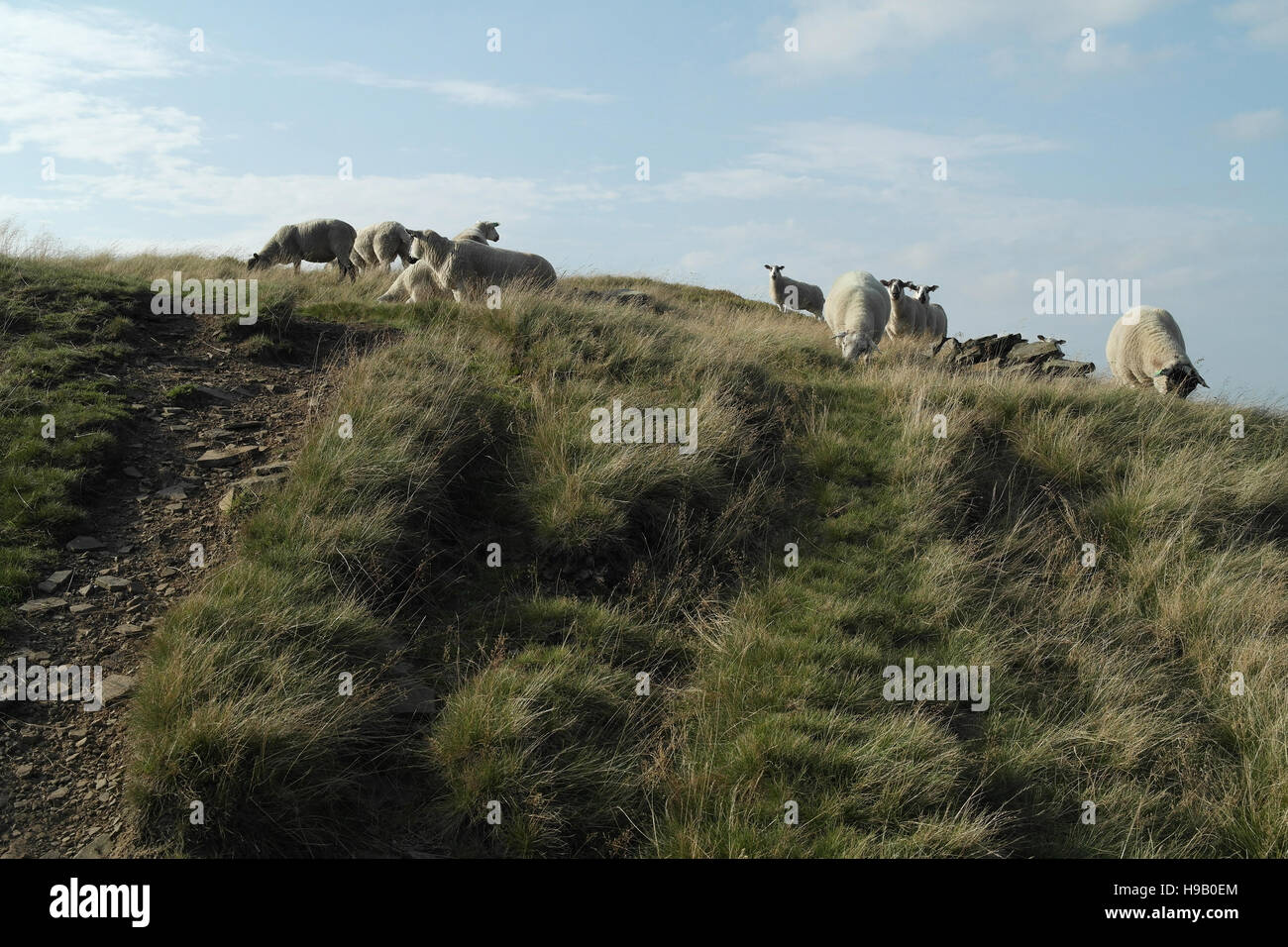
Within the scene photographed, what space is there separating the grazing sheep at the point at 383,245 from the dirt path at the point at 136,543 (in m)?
7.76

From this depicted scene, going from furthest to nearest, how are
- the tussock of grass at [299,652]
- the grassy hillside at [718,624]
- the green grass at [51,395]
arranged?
the green grass at [51,395] < the grassy hillside at [718,624] < the tussock of grass at [299,652]

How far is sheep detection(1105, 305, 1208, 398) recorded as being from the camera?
13531 mm

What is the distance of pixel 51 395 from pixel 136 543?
266 centimetres

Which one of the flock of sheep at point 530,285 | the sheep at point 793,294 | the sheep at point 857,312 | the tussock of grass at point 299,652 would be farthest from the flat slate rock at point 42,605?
the sheep at point 793,294

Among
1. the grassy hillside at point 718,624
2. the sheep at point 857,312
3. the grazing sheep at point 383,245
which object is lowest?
the grassy hillside at point 718,624

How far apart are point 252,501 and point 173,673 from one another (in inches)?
94.6

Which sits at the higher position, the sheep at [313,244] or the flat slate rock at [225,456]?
the sheep at [313,244]

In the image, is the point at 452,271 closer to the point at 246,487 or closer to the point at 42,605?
the point at 246,487

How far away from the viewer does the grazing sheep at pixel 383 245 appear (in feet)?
62.7

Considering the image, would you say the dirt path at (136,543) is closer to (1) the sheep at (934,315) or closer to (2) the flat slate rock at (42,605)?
(2) the flat slate rock at (42,605)

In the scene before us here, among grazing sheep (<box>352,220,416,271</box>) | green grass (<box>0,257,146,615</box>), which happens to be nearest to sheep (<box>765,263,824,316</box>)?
grazing sheep (<box>352,220,416,271</box>)

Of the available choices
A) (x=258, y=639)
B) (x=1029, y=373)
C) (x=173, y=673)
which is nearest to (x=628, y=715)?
(x=258, y=639)

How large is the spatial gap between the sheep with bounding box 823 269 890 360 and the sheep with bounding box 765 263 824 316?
7.65 meters

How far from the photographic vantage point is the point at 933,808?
576 centimetres
